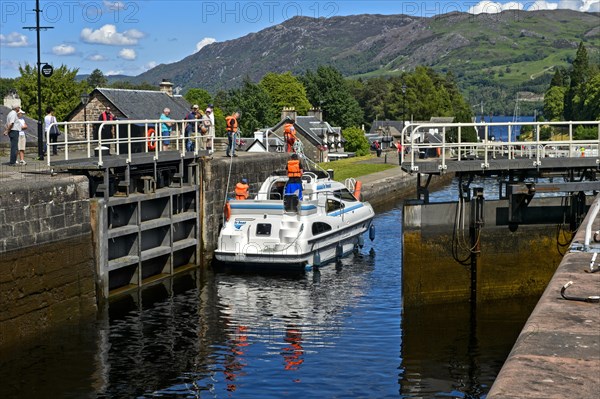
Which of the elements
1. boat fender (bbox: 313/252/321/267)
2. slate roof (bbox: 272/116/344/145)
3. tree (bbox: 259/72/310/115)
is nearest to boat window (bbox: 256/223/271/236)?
boat fender (bbox: 313/252/321/267)

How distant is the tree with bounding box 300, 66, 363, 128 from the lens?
5546 inches

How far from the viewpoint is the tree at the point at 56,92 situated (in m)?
84.4

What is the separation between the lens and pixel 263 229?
95.9 feet

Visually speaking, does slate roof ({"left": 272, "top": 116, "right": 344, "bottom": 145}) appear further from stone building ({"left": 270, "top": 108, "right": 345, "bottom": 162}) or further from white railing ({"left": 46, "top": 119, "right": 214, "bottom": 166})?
white railing ({"left": 46, "top": 119, "right": 214, "bottom": 166})

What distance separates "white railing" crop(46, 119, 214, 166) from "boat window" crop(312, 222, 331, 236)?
195 inches

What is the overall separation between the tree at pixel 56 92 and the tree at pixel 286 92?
53.7 metres

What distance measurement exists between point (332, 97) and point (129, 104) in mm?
91060

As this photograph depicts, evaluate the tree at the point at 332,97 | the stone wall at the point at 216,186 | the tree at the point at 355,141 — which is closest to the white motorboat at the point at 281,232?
the stone wall at the point at 216,186

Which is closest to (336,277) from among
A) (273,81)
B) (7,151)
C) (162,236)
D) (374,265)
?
(374,265)

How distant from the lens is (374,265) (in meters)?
31.7

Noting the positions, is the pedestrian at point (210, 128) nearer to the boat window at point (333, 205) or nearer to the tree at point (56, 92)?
the boat window at point (333, 205)

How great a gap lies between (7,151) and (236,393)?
23057 mm

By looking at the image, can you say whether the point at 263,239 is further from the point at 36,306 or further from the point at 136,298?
the point at 36,306

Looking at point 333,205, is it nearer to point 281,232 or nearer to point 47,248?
point 281,232
